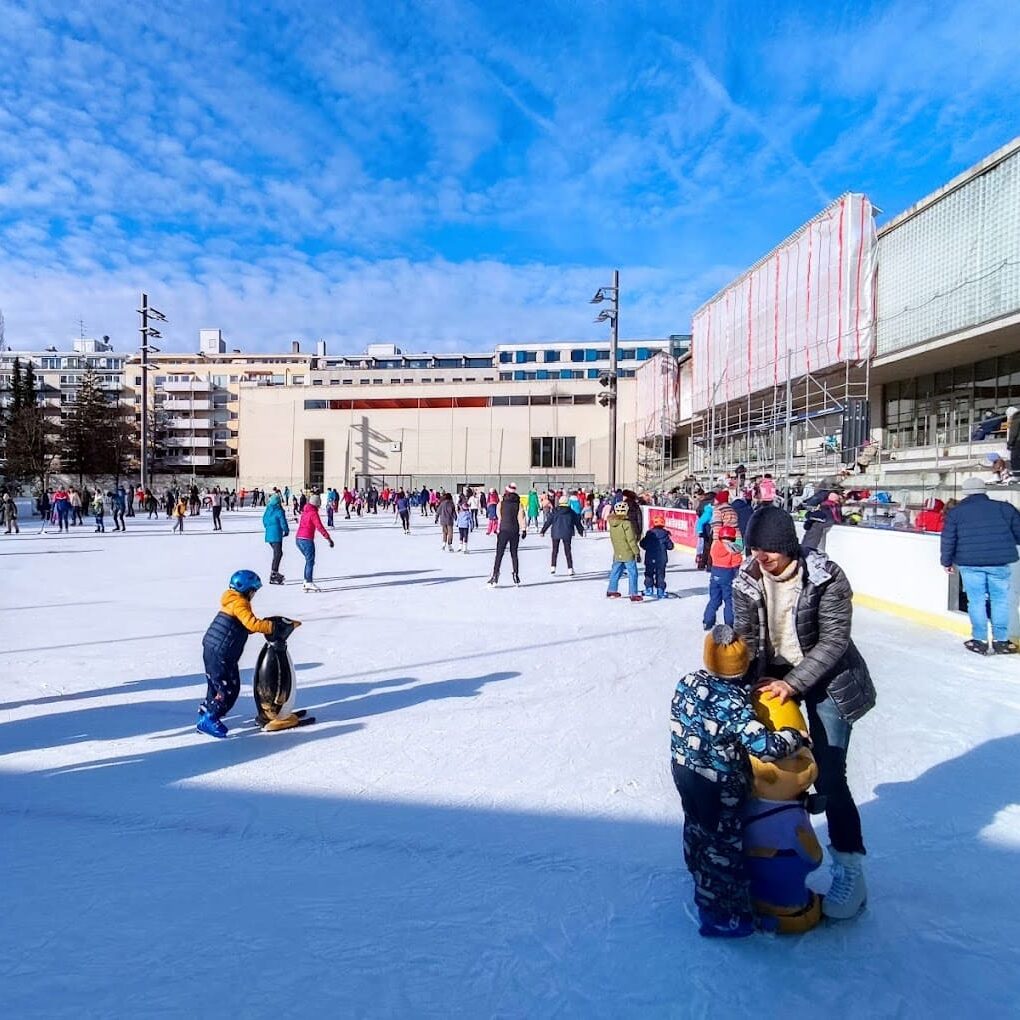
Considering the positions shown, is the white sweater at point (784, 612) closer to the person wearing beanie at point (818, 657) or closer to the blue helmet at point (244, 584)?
the person wearing beanie at point (818, 657)

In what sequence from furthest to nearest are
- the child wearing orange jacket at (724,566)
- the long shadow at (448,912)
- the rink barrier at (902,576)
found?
1. the rink barrier at (902,576)
2. the child wearing orange jacket at (724,566)
3. the long shadow at (448,912)

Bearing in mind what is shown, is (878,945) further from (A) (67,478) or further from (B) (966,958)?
(A) (67,478)

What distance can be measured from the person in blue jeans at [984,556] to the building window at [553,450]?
4089cm

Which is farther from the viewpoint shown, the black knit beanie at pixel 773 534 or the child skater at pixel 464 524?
the child skater at pixel 464 524

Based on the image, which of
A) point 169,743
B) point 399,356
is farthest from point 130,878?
point 399,356

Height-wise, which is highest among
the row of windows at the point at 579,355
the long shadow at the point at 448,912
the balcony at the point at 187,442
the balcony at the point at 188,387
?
the row of windows at the point at 579,355

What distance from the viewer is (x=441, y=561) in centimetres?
1409

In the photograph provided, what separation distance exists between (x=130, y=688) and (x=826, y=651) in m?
4.62

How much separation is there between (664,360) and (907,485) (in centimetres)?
2496

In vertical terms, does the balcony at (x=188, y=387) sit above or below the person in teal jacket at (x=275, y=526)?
above

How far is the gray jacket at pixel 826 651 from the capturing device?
84.7 inches

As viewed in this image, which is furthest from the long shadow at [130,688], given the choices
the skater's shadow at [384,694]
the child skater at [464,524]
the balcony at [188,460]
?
the balcony at [188,460]

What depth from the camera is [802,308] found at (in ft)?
59.7

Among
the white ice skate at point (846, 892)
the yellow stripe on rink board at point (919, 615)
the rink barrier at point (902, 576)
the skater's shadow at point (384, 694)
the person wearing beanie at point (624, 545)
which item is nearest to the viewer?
the white ice skate at point (846, 892)
